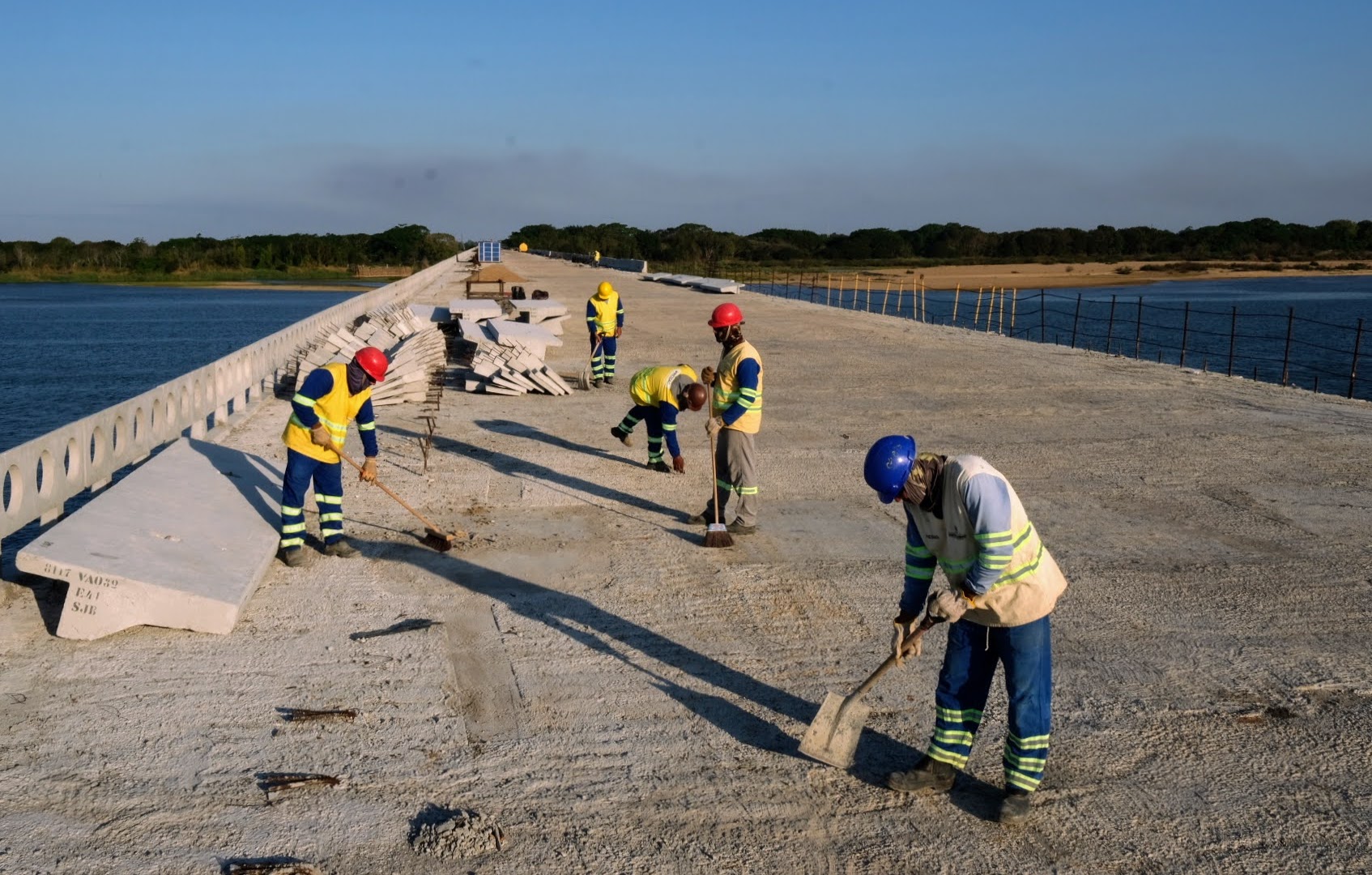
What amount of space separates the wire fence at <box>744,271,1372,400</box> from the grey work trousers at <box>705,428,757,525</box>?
43.7 ft

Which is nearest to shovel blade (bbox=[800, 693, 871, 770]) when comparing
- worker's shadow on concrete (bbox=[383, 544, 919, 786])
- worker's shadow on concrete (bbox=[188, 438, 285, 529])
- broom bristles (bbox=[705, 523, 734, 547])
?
worker's shadow on concrete (bbox=[383, 544, 919, 786])

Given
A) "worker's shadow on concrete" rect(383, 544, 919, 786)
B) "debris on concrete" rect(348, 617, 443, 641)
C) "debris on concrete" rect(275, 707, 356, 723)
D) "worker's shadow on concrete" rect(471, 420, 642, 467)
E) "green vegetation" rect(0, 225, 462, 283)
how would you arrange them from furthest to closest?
"green vegetation" rect(0, 225, 462, 283)
"worker's shadow on concrete" rect(471, 420, 642, 467)
"debris on concrete" rect(348, 617, 443, 641)
"debris on concrete" rect(275, 707, 356, 723)
"worker's shadow on concrete" rect(383, 544, 919, 786)

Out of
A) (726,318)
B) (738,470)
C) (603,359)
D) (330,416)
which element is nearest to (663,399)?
(726,318)

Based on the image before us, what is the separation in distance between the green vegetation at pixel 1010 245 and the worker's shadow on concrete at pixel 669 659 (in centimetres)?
11715

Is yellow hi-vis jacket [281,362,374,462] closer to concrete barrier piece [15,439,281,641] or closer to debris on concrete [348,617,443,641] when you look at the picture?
concrete barrier piece [15,439,281,641]

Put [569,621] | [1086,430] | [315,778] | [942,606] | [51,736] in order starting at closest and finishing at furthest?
[942,606]
[315,778]
[51,736]
[569,621]
[1086,430]

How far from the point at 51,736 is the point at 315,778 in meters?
1.45

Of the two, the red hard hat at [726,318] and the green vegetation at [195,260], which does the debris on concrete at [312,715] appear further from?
the green vegetation at [195,260]

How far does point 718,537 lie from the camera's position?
8742 millimetres

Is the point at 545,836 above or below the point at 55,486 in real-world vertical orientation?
below

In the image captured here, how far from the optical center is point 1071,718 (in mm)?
5762

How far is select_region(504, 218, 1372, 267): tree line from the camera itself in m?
130

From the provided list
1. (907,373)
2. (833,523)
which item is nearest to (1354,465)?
(833,523)

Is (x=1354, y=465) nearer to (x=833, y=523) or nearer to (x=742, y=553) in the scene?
(x=833, y=523)
